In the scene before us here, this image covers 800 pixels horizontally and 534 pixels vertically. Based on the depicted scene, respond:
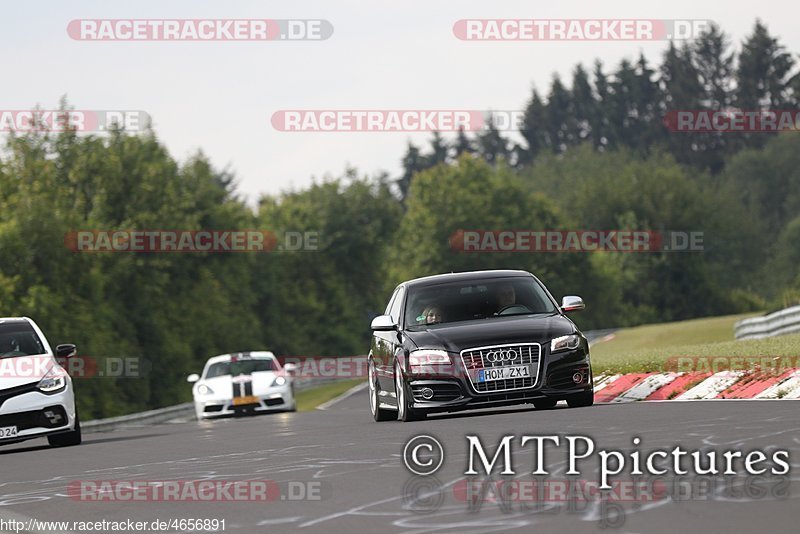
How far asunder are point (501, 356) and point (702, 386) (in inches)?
136

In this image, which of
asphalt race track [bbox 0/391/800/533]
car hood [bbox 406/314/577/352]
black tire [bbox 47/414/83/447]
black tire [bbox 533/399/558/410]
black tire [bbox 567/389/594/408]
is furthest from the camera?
black tire [bbox 47/414/83/447]

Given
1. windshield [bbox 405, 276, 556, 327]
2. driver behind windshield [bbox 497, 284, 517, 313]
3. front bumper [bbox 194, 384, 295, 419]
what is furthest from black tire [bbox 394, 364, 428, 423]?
front bumper [bbox 194, 384, 295, 419]

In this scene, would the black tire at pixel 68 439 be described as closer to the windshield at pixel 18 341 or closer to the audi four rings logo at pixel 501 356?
the windshield at pixel 18 341

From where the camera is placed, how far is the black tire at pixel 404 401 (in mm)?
17094

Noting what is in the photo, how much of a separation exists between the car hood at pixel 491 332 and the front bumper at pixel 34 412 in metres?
4.94

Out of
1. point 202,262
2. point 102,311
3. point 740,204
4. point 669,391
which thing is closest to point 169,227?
point 202,262

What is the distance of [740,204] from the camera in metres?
138

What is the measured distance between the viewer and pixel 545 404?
59.6 feet

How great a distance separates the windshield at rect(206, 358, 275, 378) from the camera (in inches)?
1247

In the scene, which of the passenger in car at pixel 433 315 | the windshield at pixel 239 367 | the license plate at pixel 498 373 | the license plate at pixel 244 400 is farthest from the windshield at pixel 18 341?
the windshield at pixel 239 367

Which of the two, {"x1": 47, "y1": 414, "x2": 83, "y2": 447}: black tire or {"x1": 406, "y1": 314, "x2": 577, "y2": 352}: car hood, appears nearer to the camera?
{"x1": 406, "y1": 314, "x2": 577, "y2": 352}: car hood

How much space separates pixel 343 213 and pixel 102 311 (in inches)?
1748

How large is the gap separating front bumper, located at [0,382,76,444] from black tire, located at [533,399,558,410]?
19.3 feet

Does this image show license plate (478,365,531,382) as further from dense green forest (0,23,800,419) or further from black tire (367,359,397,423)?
dense green forest (0,23,800,419)
